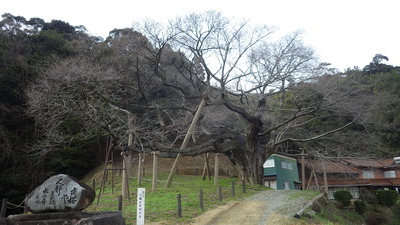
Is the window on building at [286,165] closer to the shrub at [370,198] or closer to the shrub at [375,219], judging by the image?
the shrub at [370,198]

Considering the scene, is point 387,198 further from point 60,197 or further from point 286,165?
point 60,197

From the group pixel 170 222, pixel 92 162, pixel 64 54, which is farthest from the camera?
pixel 92 162

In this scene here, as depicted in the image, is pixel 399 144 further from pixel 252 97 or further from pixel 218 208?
pixel 218 208

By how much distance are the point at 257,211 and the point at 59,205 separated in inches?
281

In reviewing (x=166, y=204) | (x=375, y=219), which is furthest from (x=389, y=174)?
(x=166, y=204)

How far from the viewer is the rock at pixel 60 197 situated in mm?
7816

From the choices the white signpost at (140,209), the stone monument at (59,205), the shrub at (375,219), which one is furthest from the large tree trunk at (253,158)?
the stone monument at (59,205)

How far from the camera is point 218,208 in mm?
12188

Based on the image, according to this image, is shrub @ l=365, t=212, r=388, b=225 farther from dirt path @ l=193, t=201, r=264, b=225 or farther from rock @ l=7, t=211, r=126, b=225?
rock @ l=7, t=211, r=126, b=225

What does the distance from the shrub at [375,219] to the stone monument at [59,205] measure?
70.7 feet

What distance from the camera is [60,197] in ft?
25.8

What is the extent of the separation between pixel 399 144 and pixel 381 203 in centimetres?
569

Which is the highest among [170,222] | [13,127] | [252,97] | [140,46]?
[140,46]

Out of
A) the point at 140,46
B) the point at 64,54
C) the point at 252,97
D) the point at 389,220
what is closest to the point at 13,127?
the point at 64,54
